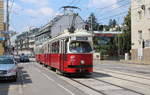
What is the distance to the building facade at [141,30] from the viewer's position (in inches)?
2061

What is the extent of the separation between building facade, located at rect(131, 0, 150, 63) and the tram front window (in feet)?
100

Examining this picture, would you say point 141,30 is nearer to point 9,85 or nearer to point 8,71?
point 8,71

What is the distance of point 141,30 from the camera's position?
54438 mm

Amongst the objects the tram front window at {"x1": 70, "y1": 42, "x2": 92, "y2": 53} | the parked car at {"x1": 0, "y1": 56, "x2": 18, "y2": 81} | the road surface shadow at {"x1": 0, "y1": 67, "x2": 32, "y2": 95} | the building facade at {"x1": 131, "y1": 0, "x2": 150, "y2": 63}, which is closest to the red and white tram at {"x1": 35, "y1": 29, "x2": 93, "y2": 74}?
the tram front window at {"x1": 70, "y1": 42, "x2": 92, "y2": 53}

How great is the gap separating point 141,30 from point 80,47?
115ft

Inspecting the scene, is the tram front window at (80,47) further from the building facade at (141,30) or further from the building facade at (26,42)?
the building facade at (26,42)

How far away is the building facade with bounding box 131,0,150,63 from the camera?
52344mm

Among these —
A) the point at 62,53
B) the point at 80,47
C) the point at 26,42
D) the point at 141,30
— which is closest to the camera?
the point at 80,47

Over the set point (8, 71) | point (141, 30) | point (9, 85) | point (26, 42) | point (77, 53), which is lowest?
point (9, 85)

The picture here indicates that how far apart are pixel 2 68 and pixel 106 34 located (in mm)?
62672

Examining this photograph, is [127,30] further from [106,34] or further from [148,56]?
[148,56]

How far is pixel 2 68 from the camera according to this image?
18.4 metres

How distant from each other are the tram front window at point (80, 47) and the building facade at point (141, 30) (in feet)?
100

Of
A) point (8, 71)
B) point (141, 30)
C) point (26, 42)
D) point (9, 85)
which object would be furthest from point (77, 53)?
point (26, 42)
